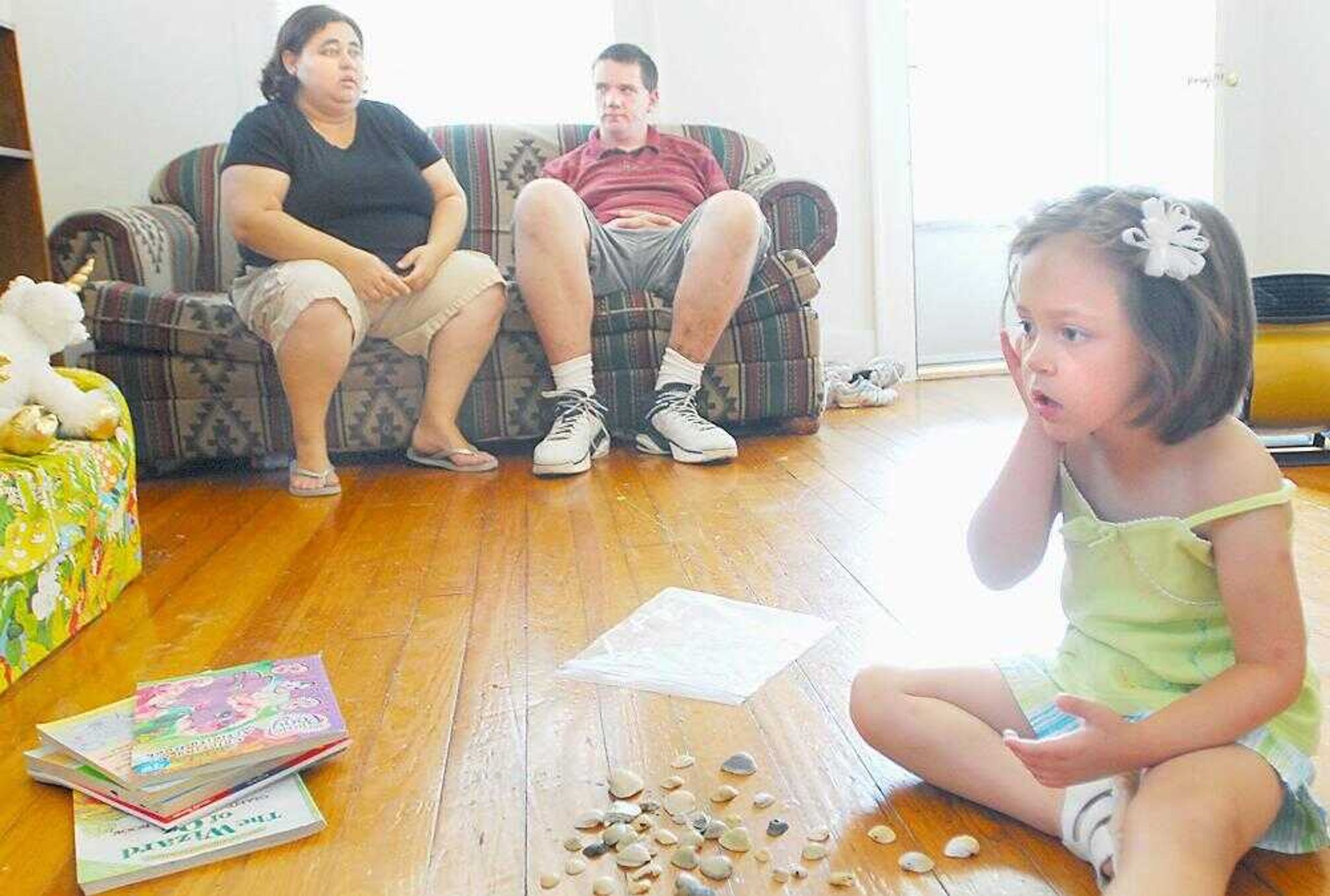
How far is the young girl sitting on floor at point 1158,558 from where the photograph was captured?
2.57 ft

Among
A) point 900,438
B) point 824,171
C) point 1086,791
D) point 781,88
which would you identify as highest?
point 781,88

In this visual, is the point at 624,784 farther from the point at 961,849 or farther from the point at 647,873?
the point at 961,849

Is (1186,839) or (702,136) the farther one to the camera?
(702,136)

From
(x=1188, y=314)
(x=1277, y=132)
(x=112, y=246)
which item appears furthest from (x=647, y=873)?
(x=1277, y=132)

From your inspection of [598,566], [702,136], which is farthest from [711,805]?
[702,136]

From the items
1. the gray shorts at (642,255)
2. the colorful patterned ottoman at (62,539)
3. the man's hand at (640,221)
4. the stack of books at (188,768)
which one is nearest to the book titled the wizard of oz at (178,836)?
the stack of books at (188,768)

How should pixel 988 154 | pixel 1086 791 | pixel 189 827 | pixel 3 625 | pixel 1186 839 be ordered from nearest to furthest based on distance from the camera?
pixel 1186 839 < pixel 1086 791 < pixel 189 827 < pixel 3 625 < pixel 988 154

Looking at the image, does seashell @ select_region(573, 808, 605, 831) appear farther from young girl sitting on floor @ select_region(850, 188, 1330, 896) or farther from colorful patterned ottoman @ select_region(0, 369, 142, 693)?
colorful patterned ottoman @ select_region(0, 369, 142, 693)

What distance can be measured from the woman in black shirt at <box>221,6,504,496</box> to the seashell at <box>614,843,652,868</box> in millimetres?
1640

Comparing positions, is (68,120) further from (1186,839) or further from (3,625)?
(1186,839)

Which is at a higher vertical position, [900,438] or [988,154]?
[988,154]

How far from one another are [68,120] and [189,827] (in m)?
2.99

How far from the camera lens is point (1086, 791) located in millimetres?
864

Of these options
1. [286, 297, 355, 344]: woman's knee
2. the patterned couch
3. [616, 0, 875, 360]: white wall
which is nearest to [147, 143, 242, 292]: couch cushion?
the patterned couch
